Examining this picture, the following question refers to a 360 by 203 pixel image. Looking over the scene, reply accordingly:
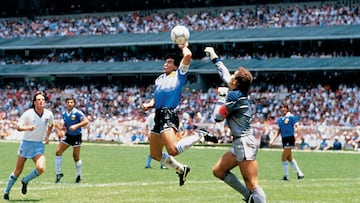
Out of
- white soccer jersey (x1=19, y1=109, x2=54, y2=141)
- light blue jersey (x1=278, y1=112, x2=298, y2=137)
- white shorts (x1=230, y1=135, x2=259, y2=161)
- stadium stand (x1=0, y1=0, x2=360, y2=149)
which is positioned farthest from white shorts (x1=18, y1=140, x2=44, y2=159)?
stadium stand (x1=0, y1=0, x2=360, y2=149)

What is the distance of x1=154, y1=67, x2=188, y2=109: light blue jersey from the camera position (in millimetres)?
14547

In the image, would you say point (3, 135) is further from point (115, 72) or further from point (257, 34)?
point (257, 34)

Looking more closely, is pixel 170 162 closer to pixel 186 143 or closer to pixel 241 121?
pixel 186 143

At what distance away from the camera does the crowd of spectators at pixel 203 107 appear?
48.0 metres

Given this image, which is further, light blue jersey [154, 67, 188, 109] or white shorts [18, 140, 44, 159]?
white shorts [18, 140, 44, 159]

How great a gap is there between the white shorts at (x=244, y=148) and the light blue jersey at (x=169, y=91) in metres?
2.61

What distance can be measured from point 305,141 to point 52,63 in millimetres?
32594

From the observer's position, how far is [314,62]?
187 ft

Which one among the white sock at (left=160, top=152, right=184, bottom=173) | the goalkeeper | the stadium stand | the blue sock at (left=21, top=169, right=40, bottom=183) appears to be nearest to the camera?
the goalkeeper

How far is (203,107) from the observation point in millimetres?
55188

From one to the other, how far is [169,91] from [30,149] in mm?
3421

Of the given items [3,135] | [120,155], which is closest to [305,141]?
[120,155]

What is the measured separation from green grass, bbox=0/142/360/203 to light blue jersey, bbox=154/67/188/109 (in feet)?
6.79

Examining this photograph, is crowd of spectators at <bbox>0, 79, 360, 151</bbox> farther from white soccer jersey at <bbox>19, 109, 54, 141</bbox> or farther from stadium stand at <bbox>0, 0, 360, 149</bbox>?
white soccer jersey at <bbox>19, 109, 54, 141</bbox>
